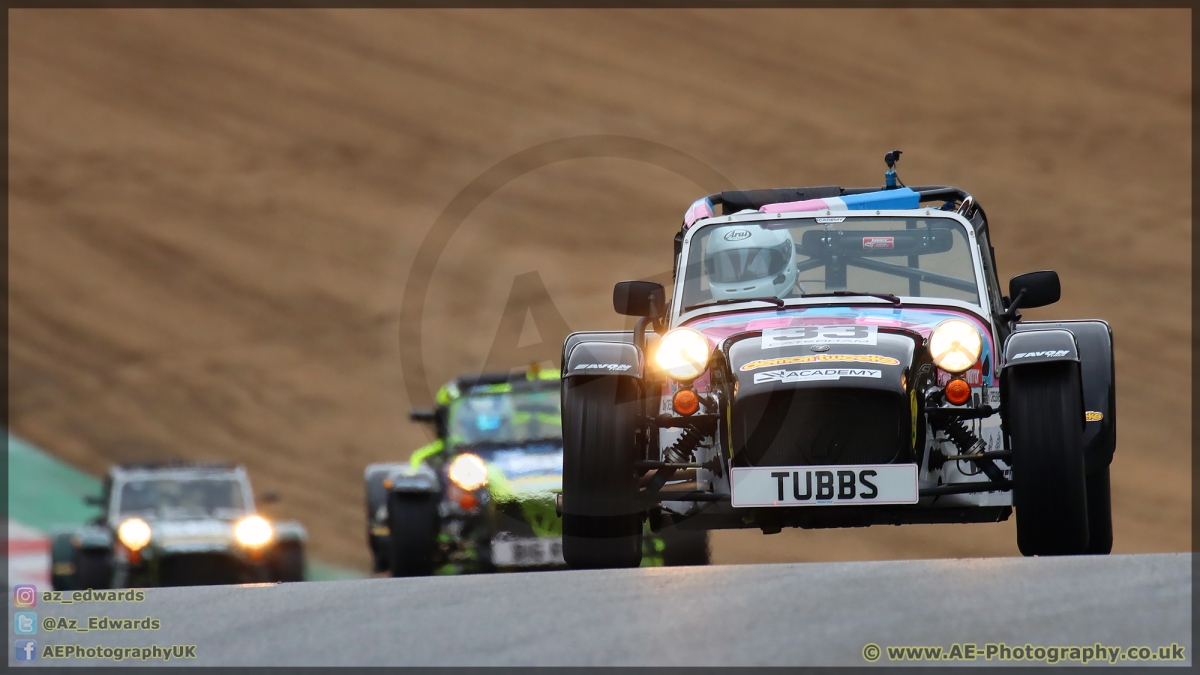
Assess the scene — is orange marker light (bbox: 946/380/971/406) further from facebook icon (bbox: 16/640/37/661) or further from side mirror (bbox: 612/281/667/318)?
facebook icon (bbox: 16/640/37/661)

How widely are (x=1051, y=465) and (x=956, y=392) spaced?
28.6 inches

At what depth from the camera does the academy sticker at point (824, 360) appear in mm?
7496

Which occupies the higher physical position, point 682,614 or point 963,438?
point 963,438

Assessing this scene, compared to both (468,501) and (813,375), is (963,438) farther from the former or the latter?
(468,501)

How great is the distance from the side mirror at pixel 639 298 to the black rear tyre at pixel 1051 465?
2.15 m

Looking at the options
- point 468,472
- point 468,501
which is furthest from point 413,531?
point 468,472

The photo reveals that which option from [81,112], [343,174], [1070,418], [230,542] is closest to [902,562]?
[1070,418]

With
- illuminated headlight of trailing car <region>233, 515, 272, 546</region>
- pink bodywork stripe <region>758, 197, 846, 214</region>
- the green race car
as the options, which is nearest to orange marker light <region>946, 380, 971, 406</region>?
pink bodywork stripe <region>758, 197, 846, 214</region>

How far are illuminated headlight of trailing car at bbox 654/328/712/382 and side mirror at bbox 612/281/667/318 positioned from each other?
0.70 m

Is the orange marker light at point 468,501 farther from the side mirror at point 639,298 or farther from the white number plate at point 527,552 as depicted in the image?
the side mirror at point 639,298

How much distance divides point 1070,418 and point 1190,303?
20.2m

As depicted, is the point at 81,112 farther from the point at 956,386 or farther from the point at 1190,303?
the point at 956,386

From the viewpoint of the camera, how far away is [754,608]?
5.46 metres

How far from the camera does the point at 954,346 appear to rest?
7.73m
